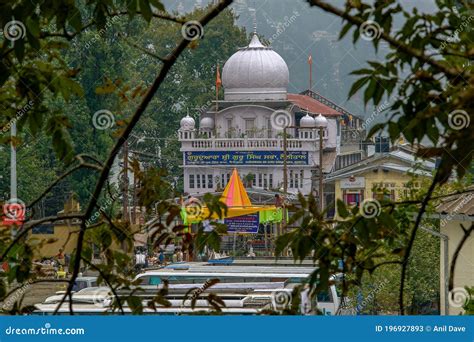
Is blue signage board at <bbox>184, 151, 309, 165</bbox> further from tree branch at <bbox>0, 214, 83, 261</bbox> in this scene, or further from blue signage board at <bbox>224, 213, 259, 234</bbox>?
tree branch at <bbox>0, 214, 83, 261</bbox>

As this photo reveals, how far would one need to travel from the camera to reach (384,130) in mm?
3506

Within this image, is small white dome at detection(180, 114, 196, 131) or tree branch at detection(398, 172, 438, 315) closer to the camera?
tree branch at detection(398, 172, 438, 315)

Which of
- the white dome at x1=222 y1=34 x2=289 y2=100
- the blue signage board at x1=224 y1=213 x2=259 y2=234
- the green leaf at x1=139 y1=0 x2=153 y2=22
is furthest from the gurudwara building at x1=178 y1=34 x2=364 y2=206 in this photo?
the green leaf at x1=139 y1=0 x2=153 y2=22

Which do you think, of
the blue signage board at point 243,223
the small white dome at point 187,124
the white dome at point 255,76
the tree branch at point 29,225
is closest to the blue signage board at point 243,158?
the small white dome at point 187,124

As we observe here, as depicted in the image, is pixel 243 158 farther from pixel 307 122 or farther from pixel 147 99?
pixel 147 99

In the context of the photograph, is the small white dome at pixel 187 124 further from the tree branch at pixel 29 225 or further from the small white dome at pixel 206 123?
the tree branch at pixel 29 225

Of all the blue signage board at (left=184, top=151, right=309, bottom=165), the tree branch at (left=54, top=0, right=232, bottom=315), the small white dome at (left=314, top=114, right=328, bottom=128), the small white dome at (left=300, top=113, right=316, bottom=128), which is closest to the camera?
the tree branch at (left=54, top=0, right=232, bottom=315)

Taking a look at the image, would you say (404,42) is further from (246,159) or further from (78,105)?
(246,159)

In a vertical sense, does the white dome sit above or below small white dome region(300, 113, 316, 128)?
above

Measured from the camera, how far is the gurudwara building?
2328 inches

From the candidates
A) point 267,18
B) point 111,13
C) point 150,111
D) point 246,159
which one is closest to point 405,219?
point 111,13

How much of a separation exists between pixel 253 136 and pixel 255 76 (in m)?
3.22

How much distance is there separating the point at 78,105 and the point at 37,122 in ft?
137

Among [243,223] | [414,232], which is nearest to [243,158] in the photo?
[243,223]
